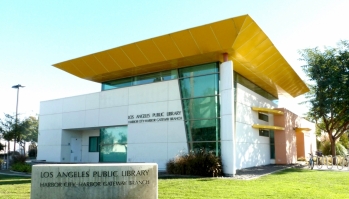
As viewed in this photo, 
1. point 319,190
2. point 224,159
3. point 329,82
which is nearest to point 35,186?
point 319,190

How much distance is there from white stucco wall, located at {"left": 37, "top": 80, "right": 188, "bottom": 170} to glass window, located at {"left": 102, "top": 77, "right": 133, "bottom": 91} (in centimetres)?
60

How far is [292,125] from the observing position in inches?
1100

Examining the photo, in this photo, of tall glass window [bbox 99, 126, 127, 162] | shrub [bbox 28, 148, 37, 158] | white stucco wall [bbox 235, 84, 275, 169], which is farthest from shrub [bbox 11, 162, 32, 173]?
shrub [bbox 28, 148, 37, 158]

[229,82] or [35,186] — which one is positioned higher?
[229,82]

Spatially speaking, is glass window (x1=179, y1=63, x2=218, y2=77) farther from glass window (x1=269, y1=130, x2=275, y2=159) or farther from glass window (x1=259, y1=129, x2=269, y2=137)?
glass window (x1=269, y1=130, x2=275, y2=159)

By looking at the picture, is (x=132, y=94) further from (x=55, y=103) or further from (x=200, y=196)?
(x=200, y=196)

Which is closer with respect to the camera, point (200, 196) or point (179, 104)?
point (200, 196)

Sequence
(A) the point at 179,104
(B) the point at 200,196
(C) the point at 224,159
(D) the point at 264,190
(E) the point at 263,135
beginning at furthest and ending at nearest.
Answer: (E) the point at 263,135, (A) the point at 179,104, (C) the point at 224,159, (D) the point at 264,190, (B) the point at 200,196

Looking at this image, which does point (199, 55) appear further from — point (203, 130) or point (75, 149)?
point (75, 149)

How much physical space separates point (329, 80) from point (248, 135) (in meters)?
8.72

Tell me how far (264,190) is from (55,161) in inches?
788

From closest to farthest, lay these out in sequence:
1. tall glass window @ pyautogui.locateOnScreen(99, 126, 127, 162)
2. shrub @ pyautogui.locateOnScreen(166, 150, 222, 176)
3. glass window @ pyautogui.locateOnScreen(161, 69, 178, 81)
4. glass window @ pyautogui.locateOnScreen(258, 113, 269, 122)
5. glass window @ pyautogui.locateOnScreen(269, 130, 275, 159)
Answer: shrub @ pyautogui.locateOnScreen(166, 150, 222, 176) < glass window @ pyautogui.locateOnScreen(161, 69, 178, 81) < tall glass window @ pyautogui.locateOnScreen(99, 126, 127, 162) < glass window @ pyautogui.locateOnScreen(258, 113, 269, 122) < glass window @ pyautogui.locateOnScreen(269, 130, 275, 159)

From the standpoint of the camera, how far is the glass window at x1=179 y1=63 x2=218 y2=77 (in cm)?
1859

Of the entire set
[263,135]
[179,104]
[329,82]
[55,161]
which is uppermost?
[329,82]
